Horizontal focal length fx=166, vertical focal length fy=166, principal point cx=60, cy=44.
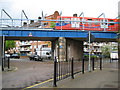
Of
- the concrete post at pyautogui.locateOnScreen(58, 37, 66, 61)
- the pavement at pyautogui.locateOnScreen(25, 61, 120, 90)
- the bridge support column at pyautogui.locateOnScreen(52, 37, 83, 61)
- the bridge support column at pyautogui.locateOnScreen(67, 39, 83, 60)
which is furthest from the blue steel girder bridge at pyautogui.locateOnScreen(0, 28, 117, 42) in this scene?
the pavement at pyautogui.locateOnScreen(25, 61, 120, 90)

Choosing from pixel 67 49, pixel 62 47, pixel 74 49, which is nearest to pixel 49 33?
pixel 62 47

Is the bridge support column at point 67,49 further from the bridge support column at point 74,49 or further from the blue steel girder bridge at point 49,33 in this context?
the blue steel girder bridge at point 49,33

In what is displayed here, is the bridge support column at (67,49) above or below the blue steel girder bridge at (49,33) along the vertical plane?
below

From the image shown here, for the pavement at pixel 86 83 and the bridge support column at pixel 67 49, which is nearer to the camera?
the pavement at pixel 86 83

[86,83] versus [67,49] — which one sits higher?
[67,49]

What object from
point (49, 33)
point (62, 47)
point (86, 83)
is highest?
point (49, 33)

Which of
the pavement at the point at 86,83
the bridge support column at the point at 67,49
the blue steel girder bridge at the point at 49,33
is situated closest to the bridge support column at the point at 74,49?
the bridge support column at the point at 67,49

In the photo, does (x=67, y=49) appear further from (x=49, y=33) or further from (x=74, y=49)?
(x=49, y=33)

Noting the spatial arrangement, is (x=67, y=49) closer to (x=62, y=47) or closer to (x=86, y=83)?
(x=62, y=47)

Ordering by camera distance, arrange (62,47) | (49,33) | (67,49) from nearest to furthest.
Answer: (49,33), (62,47), (67,49)

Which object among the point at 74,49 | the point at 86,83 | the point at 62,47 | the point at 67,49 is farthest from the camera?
the point at 74,49

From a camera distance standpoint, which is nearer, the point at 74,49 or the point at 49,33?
the point at 49,33

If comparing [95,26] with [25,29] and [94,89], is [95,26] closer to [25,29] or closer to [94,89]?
[25,29]

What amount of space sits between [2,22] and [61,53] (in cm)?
1141
